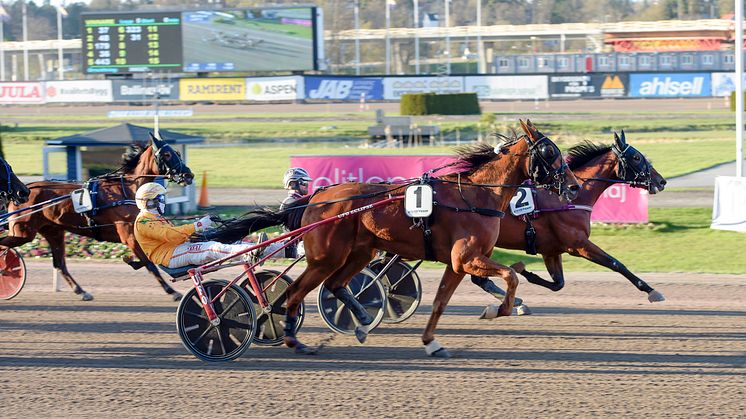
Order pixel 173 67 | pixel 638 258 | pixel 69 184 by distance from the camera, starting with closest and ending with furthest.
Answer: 1. pixel 69 184
2. pixel 638 258
3. pixel 173 67

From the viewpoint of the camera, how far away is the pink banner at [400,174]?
1389 centimetres

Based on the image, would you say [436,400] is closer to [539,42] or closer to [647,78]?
[647,78]

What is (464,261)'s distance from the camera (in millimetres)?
6957

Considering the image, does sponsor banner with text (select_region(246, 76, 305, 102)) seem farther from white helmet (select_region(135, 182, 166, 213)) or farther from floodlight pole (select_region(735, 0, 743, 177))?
white helmet (select_region(135, 182, 166, 213))

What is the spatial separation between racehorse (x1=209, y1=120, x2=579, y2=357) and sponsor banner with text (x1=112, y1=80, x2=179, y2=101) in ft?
108

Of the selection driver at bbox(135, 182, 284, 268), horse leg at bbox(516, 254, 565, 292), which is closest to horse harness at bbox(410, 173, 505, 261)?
driver at bbox(135, 182, 284, 268)

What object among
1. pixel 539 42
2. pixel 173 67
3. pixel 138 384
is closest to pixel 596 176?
pixel 138 384

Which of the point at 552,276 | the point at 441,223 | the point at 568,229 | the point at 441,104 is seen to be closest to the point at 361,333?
the point at 441,223

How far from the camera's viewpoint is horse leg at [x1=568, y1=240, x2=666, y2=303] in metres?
8.42

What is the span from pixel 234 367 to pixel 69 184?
4050 millimetres

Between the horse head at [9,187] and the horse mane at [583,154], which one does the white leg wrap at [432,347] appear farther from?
the horse head at [9,187]

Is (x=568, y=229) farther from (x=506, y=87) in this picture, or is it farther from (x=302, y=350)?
(x=506, y=87)

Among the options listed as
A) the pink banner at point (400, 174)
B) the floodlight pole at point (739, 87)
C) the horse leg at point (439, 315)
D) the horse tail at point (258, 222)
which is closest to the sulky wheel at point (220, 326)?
the horse tail at point (258, 222)

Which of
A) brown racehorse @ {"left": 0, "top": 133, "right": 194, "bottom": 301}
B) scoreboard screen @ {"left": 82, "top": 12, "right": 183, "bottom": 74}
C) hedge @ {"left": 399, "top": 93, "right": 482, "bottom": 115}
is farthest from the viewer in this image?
scoreboard screen @ {"left": 82, "top": 12, "right": 183, "bottom": 74}
